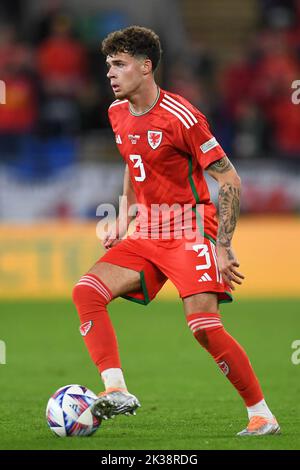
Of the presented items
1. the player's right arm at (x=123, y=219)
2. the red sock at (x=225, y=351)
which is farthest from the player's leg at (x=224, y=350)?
the player's right arm at (x=123, y=219)

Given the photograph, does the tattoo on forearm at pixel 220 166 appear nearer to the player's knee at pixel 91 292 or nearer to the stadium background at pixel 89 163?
the player's knee at pixel 91 292

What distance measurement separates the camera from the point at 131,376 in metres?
8.38

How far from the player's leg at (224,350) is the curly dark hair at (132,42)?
4.59 feet

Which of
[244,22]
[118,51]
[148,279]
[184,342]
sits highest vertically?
[244,22]

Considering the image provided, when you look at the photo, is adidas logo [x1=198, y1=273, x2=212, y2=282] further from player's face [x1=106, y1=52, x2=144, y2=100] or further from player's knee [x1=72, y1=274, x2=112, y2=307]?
player's face [x1=106, y1=52, x2=144, y2=100]

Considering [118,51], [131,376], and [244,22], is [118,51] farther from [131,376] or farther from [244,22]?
[244,22]

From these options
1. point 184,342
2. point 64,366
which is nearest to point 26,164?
point 184,342

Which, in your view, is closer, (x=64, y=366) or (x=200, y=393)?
(x=200, y=393)

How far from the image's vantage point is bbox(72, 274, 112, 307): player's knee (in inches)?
236

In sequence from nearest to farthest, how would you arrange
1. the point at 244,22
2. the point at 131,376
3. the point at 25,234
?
1. the point at 131,376
2. the point at 25,234
3. the point at 244,22

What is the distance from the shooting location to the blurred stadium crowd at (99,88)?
46.5ft

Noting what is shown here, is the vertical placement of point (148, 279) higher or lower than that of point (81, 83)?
lower

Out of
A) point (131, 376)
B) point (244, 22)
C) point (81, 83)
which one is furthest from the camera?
point (244, 22)

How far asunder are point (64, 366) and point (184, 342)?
1862 millimetres
